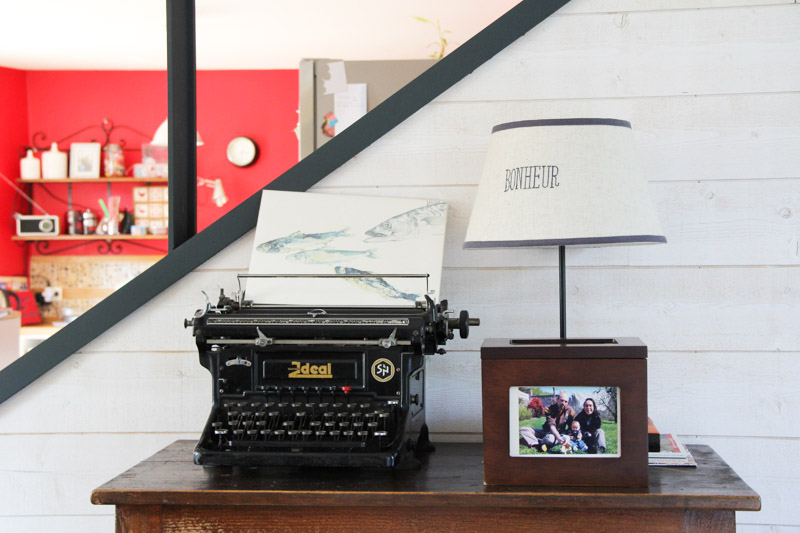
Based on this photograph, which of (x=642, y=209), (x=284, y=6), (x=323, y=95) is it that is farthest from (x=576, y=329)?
(x=284, y=6)

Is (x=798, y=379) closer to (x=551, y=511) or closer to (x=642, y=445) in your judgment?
(x=642, y=445)

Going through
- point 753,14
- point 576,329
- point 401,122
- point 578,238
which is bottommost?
point 576,329

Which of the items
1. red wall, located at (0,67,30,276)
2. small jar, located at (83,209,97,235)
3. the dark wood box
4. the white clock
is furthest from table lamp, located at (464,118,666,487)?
red wall, located at (0,67,30,276)

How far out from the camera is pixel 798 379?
173cm

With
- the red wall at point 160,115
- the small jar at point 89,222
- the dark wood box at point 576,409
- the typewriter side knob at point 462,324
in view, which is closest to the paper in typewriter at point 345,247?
the typewriter side knob at point 462,324

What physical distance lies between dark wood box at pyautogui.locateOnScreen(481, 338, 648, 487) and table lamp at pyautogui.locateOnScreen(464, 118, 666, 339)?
0.60 feet

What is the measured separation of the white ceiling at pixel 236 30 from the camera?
17.0ft

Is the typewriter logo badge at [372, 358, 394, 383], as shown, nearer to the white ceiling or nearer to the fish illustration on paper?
the fish illustration on paper

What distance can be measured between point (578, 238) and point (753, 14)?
2.73ft

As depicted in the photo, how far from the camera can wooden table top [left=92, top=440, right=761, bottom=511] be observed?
4.09 feet

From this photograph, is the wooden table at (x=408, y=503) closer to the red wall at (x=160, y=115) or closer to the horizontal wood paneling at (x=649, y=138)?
the horizontal wood paneling at (x=649, y=138)

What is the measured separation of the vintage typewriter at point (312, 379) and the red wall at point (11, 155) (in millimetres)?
5793

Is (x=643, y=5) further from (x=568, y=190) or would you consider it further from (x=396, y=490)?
(x=396, y=490)

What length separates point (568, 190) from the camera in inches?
52.4
